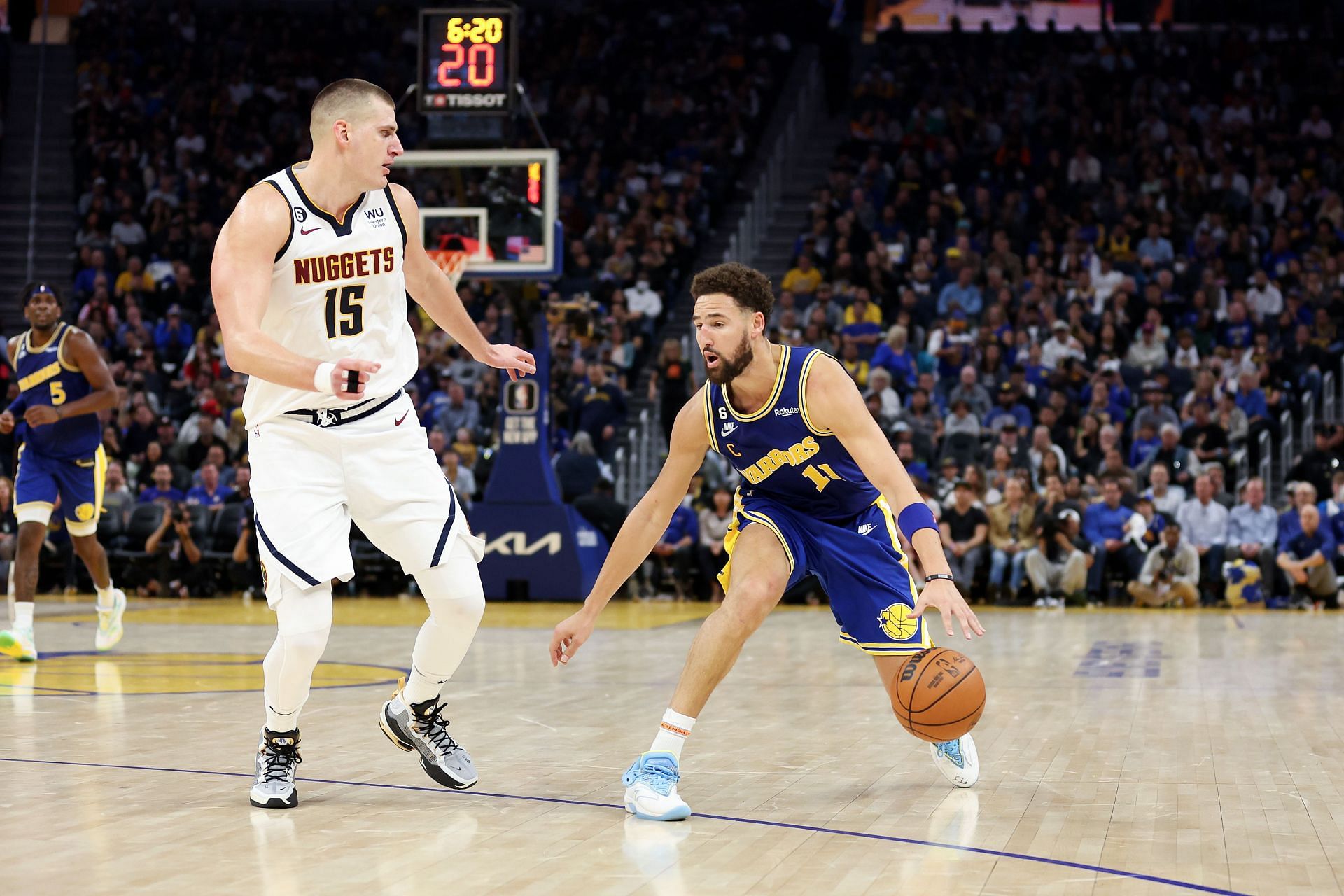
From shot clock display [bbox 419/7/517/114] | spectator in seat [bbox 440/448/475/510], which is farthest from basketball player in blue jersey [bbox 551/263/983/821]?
spectator in seat [bbox 440/448/475/510]

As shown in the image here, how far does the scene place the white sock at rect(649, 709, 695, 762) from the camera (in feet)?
15.9

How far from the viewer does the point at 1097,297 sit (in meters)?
18.8

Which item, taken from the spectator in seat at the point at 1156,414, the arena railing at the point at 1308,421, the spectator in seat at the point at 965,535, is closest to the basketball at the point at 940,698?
the spectator in seat at the point at 965,535

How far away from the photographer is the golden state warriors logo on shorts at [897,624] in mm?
5246

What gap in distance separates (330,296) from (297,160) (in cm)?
2018

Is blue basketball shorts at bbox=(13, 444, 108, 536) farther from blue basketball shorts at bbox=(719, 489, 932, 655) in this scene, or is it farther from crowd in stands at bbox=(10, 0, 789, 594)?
crowd in stands at bbox=(10, 0, 789, 594)

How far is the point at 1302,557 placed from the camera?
49.4 ft

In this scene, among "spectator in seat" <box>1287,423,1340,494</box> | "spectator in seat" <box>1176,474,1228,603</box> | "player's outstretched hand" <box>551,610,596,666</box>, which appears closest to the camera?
"player's outstretched hand" <box>551,610,596,666</box>

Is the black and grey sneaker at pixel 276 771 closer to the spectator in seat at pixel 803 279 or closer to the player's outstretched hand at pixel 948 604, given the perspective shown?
the player's outstretched hand at pixel 948 604

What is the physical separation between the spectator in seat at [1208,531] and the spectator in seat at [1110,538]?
0.59 metres

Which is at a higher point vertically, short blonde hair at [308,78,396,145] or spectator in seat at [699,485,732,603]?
short blonde hair at [308,78,396,145]

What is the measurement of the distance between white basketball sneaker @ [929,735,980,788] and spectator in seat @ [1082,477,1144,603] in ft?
34.7

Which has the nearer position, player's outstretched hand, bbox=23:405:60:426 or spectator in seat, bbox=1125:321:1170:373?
player's outstretched hand, bbox=23:405:60:426

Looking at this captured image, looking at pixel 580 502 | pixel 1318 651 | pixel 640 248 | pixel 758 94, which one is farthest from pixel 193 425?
pixel 1318 651
